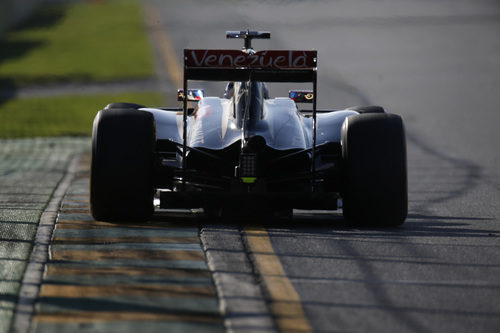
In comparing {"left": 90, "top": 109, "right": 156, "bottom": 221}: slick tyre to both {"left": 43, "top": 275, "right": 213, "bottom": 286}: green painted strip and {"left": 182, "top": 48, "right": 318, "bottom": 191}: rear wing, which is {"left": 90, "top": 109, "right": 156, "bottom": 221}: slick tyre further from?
{"left": 43, "top": 275, "right": 213, "bottom": 286}: green painted strip

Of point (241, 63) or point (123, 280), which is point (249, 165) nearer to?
point (241, 63)

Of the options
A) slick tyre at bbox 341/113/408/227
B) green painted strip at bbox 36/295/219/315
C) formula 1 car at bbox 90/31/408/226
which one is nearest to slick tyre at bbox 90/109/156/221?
formula 1 car at bbox 90/31/408/226

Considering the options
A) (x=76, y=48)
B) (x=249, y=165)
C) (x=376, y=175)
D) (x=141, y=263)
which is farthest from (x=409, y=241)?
(x=76, y=48)

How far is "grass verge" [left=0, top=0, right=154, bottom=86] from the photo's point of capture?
101 feet

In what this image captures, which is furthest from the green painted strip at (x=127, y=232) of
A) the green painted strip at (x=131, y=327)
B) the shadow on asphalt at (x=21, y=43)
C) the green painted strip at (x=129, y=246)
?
the shadow on asphalt at (x=21, y=43)

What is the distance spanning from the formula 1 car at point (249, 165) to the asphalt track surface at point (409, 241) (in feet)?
0.85

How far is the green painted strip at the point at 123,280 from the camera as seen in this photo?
659 cm

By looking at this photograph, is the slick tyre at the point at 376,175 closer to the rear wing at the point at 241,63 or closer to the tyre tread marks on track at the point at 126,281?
the rear wing at the point at 241,63

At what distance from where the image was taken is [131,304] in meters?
6.05

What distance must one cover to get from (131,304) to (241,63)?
343 cm

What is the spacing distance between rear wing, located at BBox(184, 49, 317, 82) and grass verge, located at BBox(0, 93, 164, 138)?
11453 millimetres

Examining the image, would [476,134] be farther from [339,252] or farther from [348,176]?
[339,252]

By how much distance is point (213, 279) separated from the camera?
6.70 metres

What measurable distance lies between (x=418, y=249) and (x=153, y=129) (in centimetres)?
275
